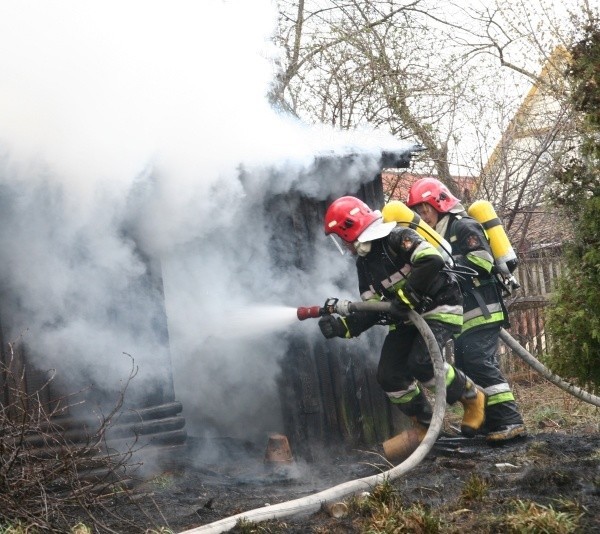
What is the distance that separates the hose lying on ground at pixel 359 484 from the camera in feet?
14.9

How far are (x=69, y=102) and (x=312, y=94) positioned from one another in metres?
6.14

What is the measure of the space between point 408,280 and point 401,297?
5.7 inches

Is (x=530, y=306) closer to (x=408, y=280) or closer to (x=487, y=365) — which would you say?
(x=487, y=365)

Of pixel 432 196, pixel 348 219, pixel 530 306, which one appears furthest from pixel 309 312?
pixel 530 306

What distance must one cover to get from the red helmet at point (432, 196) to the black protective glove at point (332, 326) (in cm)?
136

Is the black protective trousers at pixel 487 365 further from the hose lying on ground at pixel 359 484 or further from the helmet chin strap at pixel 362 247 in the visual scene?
the helmet chin strap at pixel 362 247

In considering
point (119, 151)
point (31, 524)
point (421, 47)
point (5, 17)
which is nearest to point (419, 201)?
point (119, 151)

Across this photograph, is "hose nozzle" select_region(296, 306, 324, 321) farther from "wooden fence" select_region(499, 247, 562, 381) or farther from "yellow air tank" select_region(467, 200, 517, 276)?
"wooden fence" select_region(499, 247, 562, 381)

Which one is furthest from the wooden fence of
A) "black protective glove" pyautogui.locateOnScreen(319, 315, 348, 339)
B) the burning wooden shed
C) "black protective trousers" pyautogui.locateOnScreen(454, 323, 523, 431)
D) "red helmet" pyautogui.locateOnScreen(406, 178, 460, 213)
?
"black protective glove" pyautogui.locateOnScreen(319, 315, 348, 339)

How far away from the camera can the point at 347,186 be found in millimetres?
7902

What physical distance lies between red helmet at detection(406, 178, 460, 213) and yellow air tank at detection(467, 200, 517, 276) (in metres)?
0.22

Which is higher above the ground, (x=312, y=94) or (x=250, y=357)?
(x=312, y=94)

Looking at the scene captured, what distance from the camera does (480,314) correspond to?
23.9 ft

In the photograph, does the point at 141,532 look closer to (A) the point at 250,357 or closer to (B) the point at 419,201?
(A) the point at 250,357
